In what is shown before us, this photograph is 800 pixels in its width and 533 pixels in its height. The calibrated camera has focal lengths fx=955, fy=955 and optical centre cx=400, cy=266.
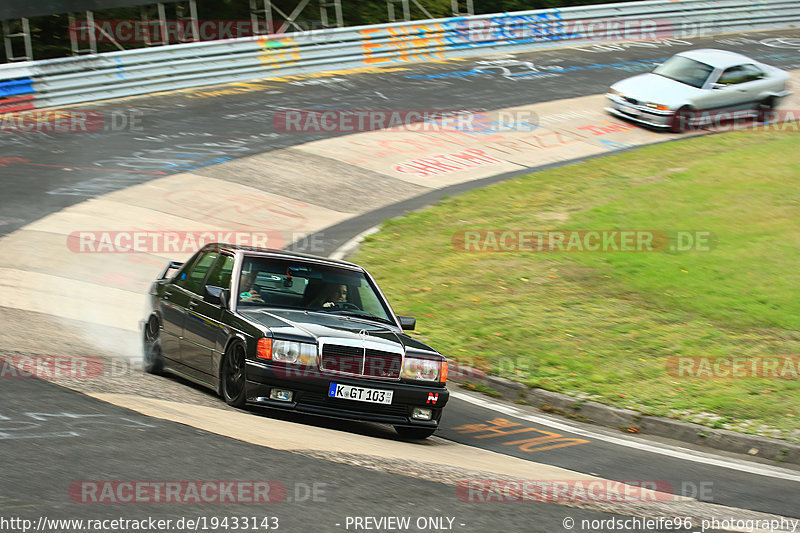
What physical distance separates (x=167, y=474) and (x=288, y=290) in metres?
3.31

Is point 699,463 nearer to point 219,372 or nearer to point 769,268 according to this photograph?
point 219,372

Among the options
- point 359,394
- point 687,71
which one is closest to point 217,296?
point 359,394

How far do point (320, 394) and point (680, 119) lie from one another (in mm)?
18934

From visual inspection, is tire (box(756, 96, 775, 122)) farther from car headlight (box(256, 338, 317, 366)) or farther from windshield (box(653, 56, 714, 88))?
car headlight (box(256, 338, 317, 366))

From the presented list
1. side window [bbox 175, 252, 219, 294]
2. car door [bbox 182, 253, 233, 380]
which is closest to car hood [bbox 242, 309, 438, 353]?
car door [bbox 182, 253, 233, 380]

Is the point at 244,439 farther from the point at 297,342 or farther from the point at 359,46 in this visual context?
the point at 359,46

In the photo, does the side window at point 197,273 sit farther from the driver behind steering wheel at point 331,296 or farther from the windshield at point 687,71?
the windshield at point 687,71

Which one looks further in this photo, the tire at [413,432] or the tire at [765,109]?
the tire at [765,109]

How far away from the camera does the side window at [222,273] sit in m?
8.91

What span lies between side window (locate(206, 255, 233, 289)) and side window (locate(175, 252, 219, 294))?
6.3 inches

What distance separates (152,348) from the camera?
9.82m

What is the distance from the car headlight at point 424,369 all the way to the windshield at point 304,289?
3.31 feet

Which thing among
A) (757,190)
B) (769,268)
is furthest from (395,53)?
(769,268)

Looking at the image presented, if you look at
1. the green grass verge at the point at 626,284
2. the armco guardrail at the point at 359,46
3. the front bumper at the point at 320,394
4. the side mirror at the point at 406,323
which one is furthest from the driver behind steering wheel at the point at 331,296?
the armco guardrail at the point at 359,46
